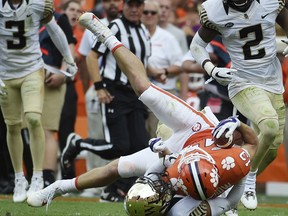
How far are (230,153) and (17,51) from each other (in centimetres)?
288

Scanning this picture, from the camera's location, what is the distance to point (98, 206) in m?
7.89

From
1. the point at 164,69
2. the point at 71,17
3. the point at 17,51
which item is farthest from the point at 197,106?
the point at 17,51

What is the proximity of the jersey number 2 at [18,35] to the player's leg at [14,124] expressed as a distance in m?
0.29

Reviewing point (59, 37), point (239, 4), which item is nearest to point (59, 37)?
point (59, 37)

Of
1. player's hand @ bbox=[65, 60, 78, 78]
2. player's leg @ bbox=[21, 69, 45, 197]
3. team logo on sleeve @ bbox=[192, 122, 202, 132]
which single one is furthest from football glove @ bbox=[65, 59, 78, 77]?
team logo on sleeve @ bbox=[192, 122, 202, 132]

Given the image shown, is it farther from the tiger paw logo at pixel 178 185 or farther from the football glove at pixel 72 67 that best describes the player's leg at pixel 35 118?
the tiger paw logo at pixel 178 185

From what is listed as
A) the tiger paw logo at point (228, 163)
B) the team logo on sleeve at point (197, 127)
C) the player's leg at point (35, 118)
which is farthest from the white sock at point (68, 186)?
the player's leg at point (35, 118)

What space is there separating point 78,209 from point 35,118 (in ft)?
2.98

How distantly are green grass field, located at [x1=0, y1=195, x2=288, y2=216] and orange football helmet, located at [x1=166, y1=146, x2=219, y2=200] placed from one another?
1412 mm

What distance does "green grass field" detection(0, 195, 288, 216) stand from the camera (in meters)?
7.16

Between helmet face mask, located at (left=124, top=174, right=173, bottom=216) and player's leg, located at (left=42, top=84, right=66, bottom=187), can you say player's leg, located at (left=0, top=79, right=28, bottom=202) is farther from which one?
helmet face mask, located at (left=124, top=174, right=173, bottom=216)

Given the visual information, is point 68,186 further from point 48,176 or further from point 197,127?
point 48,176

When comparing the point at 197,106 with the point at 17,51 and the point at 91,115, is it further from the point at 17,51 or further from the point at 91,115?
the point at 17,51

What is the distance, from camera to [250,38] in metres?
7.62
